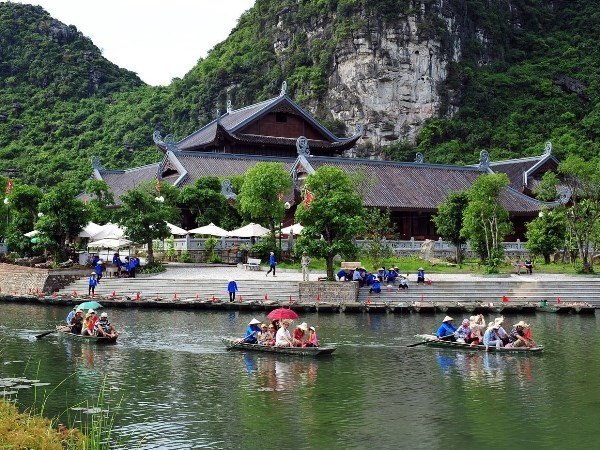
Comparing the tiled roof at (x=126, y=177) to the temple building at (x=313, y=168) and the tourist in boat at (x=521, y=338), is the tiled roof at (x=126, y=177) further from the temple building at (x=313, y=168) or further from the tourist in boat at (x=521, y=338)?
the tourist in boat at (x=521, y=338)

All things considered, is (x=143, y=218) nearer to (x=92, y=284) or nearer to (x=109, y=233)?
(x=109, y=233)

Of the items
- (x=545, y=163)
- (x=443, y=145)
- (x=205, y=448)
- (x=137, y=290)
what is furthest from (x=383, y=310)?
(x=443, y=145)

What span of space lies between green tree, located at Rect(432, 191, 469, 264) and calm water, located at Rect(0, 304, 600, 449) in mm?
20476

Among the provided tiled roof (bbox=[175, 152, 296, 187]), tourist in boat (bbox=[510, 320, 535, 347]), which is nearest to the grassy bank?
tourist in boat (bbox=[510, 320, 535, 347])

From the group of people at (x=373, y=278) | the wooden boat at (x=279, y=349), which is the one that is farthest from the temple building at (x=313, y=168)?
the wooden boat at (x=279, y=349)

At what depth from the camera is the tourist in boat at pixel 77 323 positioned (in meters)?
30.8

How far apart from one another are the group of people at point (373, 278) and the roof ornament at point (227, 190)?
18.5m

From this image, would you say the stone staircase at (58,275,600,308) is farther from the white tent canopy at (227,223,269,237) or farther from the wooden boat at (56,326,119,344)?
the wooden boat at (56,326,119,344)

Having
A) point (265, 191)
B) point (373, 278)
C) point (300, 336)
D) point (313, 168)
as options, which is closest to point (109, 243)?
point (265, 191)

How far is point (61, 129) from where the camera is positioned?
393ft

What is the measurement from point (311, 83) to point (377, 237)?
7216 centimetres

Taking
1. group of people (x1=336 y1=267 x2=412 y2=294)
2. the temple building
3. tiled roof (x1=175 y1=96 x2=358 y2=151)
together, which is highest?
tiled roof (x1=175 y1=96 x2=358 y2=151)

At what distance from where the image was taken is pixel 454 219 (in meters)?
53.5

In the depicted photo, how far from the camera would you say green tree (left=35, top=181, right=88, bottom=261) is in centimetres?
4800
